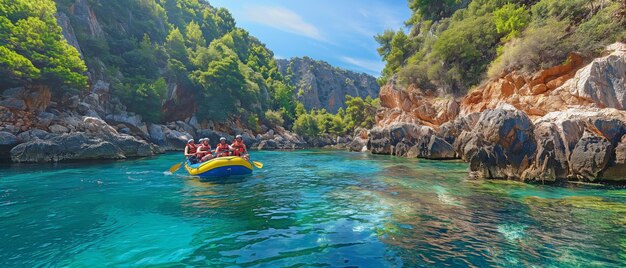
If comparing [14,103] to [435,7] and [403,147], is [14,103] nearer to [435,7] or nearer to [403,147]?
[403,147]

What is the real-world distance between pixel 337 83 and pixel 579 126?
137286 mm

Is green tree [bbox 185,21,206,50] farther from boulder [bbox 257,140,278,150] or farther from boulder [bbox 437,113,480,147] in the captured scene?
boulder [bbox 437,113,480,147]

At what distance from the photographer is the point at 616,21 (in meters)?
19.4

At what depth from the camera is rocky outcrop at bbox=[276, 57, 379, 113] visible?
132750 mm

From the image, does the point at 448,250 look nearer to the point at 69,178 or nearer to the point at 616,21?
the point at 69,178

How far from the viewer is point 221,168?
586 inches

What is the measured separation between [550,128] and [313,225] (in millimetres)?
12462

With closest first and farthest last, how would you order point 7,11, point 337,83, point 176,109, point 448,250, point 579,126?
point 448,250 → point 579,126 → point 7,11 → point 176,109 → point 337,83

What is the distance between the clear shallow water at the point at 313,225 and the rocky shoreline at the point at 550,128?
1549 millimetres

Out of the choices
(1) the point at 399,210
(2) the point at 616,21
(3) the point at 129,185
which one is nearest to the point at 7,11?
(3) the point at 129,185

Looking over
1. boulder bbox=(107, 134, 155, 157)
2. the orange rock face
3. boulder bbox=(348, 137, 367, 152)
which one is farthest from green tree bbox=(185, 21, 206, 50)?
the orange rock face

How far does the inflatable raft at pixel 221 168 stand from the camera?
14.8 metres

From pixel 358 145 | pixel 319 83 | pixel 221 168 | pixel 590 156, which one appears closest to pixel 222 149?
pixel 221 168

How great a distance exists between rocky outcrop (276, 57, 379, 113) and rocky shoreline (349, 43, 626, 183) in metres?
104
